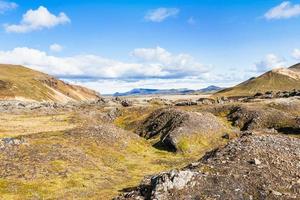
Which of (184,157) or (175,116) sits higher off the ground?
(175,116)

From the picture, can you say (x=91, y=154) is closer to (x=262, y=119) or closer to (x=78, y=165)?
(x=78, y=165)

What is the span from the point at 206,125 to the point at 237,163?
4593 cm

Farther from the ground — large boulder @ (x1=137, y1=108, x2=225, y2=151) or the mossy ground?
large boulder @ (x1=137, y1=108, x2=225, y2=151)

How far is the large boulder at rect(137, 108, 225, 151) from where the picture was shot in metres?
83.5

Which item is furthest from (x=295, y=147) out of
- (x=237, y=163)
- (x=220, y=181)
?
(x=220, y=181)

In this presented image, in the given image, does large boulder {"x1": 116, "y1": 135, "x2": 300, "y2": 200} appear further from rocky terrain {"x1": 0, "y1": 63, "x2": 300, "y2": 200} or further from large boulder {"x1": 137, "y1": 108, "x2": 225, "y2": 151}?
large boulder {"x1": 137, "y1": 108, "x2": 225, "y2": 151}

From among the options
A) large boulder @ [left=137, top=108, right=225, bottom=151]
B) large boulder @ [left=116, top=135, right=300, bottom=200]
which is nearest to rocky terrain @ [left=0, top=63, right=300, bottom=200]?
large boulder @ [left=116, top=135, right=300, bottom=200]

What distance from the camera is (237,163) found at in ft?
149

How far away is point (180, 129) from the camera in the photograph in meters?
86.6

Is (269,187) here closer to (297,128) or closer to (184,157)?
(184,157)

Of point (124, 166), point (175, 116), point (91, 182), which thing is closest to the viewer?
point (91, 182)

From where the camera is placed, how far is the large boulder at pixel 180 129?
274 ft

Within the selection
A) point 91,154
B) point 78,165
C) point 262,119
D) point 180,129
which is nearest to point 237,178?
point 78,165

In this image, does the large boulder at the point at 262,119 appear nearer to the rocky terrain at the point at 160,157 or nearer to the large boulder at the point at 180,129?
the rocky terrain at the point at 160,157
